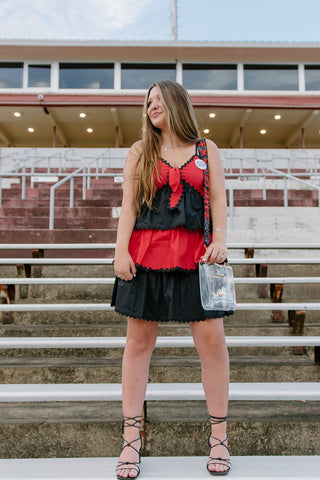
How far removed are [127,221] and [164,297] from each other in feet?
1.24

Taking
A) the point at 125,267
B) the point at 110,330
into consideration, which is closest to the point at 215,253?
the point at 125,267

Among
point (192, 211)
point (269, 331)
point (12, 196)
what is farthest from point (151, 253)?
point (12, 196)

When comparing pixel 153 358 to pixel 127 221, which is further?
pixel 153 358

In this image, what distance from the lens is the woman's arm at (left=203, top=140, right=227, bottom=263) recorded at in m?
1.63

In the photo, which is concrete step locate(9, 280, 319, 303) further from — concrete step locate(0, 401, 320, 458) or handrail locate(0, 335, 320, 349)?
concrete step locate(0, 401, 320, 458)

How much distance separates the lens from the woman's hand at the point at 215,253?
161cm

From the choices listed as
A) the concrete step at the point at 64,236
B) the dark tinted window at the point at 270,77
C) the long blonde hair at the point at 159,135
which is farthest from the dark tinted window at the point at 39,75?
the long blonde hair at the point at 159,135

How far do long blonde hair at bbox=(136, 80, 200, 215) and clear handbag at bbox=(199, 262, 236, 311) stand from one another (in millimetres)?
388

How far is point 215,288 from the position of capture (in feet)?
5.19

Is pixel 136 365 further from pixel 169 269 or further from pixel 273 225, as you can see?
pixel 273 225

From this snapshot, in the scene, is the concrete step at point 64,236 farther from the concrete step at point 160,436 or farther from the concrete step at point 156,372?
the concrete step at point 160,436

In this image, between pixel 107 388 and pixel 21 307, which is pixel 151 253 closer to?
pixel 107 388

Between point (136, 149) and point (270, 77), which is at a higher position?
point (270, 77)

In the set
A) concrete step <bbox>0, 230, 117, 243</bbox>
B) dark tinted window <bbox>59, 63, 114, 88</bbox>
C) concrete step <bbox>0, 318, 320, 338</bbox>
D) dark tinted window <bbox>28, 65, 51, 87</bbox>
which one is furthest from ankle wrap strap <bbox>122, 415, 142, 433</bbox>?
dark tinted window <bbox>28, 65, 51, 87</bbox>
